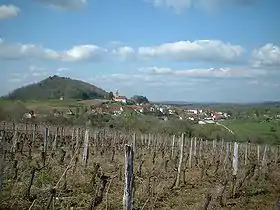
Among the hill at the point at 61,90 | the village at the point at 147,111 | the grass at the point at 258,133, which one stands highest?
the hill at the point at 61,90

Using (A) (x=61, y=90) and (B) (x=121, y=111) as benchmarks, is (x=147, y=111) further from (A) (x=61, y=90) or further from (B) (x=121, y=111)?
→ (A) (x=61, y=90)

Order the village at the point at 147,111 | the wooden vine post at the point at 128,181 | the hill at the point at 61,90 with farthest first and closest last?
the hill at the point at 61,90
the village at the point at 147,111
the wooden vine post at the point at 128,181

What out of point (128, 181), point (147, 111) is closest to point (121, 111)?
point (147, 111)

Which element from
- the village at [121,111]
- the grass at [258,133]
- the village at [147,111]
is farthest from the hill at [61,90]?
the grass at [258,133]

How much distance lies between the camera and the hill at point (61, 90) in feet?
266

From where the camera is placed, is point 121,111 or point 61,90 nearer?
point 121,111

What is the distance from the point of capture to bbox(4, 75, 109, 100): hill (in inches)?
3196

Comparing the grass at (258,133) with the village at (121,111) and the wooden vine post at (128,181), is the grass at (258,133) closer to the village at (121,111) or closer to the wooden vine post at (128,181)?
the village at (121,111)

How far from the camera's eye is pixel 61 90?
322 feet

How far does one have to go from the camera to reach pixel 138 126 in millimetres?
54250

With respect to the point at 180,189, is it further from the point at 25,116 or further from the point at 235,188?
the point at 25,116

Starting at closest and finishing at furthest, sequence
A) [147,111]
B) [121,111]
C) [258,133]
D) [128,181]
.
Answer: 1. [128,181]
2. [258,133]
3. [121,111]
4. [147,111]

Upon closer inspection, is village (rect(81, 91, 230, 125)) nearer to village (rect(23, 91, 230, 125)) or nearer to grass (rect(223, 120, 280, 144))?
village (rect(23, 91, 230, 125))

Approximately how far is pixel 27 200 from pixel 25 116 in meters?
35.4
